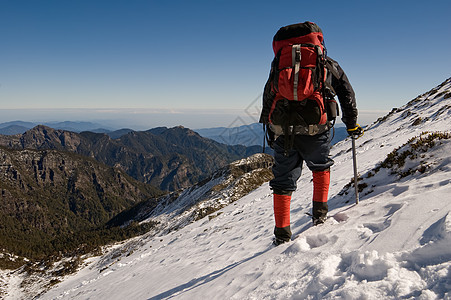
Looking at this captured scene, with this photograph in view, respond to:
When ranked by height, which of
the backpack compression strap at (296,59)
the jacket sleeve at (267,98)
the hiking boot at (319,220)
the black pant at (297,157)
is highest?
the backpack compression strap at (296,59)

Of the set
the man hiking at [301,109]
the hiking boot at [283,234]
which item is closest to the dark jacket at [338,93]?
the man hiking at [301,109]

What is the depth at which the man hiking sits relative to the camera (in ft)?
13.5

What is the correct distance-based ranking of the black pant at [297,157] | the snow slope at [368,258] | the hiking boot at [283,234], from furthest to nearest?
the hiking boot at [283,234] < the black pant at [297,157] < the snow slope at [368,258]

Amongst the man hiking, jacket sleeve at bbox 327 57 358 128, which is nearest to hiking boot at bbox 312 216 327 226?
the man hiking

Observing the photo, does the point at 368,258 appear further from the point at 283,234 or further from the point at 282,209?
the point at 283,234

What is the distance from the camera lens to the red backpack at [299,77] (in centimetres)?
410

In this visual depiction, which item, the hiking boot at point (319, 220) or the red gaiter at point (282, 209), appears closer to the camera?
the red gaiter at point (282, 209)

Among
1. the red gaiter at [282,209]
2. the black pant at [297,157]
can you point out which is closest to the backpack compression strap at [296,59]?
the black pant at [297,157]

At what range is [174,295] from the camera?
5242 millimetres

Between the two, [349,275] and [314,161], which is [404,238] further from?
[314,161]

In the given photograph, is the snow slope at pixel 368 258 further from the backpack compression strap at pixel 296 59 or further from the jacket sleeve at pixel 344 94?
the backpack compression strap at pixel 296 59

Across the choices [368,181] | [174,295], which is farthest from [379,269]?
[368,181]

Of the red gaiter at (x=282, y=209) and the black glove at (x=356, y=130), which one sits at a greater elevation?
the black glove at (x=356, y=130)

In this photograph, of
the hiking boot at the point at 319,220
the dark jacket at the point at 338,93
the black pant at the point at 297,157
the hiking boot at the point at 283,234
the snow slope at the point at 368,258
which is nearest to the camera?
the snow slope at the point at 368,258
